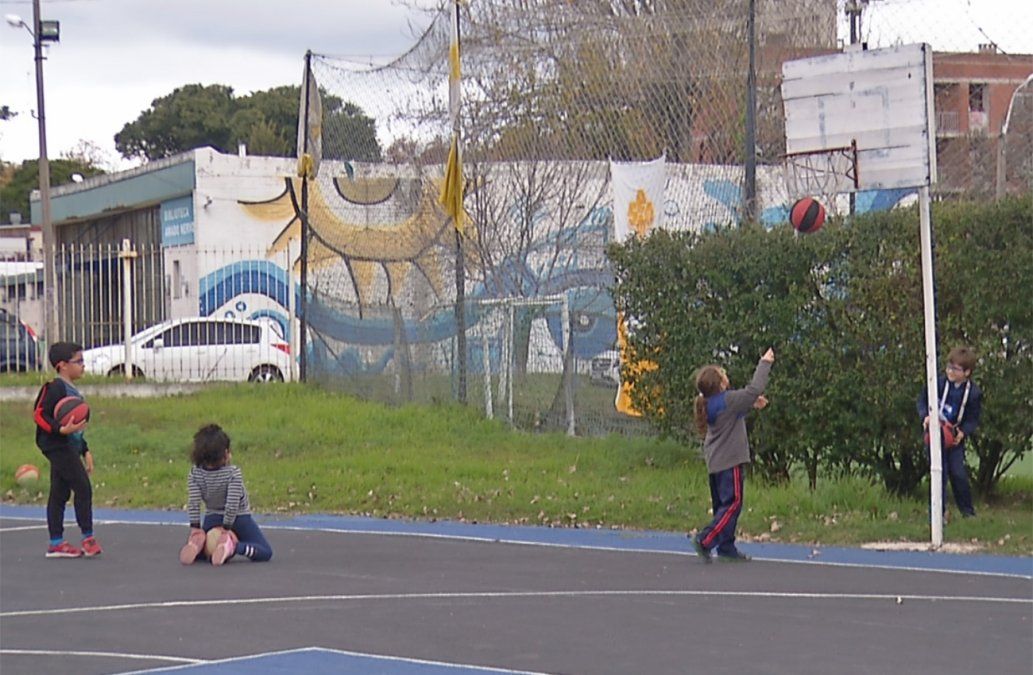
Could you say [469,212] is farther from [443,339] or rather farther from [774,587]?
[774,587]

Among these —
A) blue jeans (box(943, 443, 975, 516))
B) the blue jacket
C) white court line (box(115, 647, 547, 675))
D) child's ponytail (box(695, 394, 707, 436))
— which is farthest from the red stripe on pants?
white court line (box(115, 647, 547, 675))

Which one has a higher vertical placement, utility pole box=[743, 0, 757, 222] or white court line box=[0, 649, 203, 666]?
utility pole box=[743, 0, 757, 222]

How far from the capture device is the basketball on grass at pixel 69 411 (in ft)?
40.8

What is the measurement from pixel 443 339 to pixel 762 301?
7010mm

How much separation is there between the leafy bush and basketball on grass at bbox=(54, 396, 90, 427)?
542cm

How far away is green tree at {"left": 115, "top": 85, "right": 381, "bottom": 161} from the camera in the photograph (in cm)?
6819

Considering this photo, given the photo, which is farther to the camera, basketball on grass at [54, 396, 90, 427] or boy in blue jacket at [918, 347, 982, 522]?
boy in blue jacket at [918, 347, 982, 522]

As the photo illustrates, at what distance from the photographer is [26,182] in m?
76.8

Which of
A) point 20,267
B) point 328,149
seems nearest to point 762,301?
point 328,149

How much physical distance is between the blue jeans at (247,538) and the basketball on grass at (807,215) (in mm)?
5164

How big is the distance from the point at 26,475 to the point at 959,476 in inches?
361

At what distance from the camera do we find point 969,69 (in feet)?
55.7

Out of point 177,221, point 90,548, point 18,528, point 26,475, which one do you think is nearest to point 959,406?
point 90,548

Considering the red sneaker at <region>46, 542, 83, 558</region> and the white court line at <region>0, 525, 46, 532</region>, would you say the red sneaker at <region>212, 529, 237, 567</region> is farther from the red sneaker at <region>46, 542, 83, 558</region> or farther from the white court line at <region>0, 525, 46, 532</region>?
the white court line at <region>0, 525, 46, 532</region>
